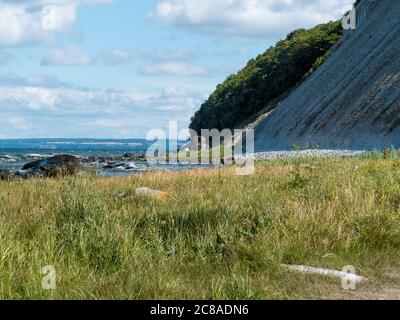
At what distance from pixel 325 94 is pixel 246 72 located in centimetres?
5650

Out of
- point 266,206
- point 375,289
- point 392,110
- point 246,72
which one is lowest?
point 375,289

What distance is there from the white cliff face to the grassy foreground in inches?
1197

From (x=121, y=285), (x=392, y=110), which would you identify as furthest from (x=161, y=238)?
(x=392, y=110)

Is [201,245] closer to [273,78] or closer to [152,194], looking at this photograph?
[152,194]

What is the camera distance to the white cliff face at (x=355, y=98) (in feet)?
140

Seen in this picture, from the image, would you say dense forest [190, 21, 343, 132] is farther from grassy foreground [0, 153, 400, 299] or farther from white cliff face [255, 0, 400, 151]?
grassy foreground [0, 153, 400, 299]

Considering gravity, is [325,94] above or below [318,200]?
above

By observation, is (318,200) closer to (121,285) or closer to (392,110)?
(121,285)

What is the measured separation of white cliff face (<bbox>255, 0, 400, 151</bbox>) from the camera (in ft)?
140

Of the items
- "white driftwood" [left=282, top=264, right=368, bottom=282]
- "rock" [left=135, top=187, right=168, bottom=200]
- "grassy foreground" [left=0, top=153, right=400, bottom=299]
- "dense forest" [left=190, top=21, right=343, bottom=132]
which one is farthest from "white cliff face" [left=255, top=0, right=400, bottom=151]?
"white driftwood" [left=282, top=264, right=368, bottom=282]

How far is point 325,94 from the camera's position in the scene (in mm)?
53094

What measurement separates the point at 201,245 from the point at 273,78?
8137 cm

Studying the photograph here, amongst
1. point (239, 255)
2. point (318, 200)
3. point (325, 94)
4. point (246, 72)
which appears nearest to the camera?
point (239, 255)

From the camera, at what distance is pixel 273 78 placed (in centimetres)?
8775
